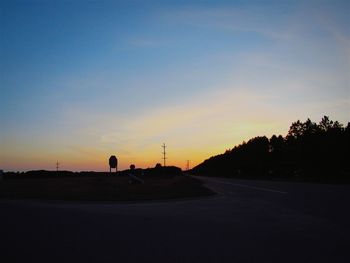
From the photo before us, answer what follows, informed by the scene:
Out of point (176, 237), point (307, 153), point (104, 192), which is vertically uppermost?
point (307, 153)

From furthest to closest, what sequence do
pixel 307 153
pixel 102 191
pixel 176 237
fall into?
1. pixel 307 153
2. pixel 102 191
3. pixel 176 237

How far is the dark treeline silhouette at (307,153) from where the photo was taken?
75312mm

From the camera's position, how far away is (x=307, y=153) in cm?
8338

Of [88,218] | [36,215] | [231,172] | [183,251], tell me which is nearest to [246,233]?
[183,251]

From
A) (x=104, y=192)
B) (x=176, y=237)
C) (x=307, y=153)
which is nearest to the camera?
(x=176, y=237)

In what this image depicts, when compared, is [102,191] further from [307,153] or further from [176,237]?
[307,153]

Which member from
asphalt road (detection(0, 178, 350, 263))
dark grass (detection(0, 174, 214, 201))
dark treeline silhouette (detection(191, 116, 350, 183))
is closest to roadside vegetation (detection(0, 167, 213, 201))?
dark grass (detection(0, 174, 214, 201))

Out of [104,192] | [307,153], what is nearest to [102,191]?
[104,192]

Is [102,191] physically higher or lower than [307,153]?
lower

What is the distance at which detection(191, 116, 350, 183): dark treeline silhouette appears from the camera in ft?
247

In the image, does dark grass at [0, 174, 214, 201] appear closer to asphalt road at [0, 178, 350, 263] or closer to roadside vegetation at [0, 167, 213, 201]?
roadside vegetation at [0, 167, 213, 201]

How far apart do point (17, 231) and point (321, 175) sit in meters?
74.2

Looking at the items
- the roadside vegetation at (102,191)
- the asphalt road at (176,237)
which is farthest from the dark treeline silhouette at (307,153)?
the asphalt road at (176,237)

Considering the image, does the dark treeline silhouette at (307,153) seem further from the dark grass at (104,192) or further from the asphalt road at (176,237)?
the asphalt road at (176,237)
